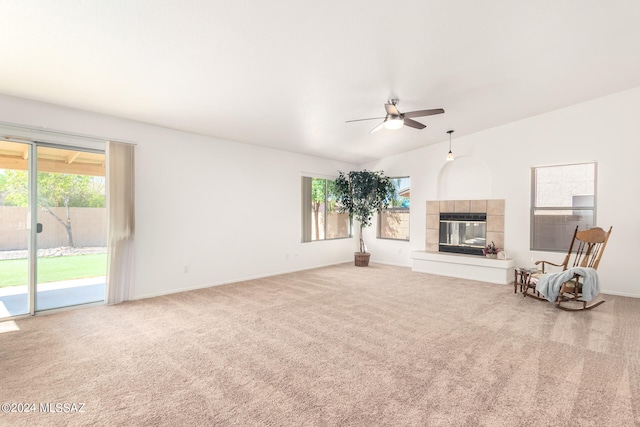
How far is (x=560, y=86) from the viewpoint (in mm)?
4297

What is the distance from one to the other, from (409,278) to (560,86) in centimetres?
395

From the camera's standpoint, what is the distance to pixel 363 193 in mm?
7344

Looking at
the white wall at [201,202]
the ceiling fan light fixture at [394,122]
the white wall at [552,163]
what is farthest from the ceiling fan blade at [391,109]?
the white wall at [552,163]

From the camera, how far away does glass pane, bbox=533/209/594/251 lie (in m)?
5.30

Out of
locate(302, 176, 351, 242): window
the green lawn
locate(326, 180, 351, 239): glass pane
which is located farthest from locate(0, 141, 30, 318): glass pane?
locate(326, 180, 351, 239): glass pane

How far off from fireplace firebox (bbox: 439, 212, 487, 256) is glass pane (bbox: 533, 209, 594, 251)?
36.1 inches

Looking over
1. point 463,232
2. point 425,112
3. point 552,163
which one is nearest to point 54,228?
point 425,112

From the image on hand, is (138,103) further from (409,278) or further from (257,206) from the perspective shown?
(409,278)

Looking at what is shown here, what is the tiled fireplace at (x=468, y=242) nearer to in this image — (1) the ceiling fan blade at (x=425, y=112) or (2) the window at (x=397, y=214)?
(2) the window at (x=397, y=214)

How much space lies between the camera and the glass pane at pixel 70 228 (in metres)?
3.93

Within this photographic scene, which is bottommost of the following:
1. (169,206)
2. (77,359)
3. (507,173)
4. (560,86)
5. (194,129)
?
(77,359)

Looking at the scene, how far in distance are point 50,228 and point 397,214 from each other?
6787mm

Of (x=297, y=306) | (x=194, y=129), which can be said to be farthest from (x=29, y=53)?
(x=297, y=306)

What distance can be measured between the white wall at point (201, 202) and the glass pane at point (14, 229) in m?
0.48
